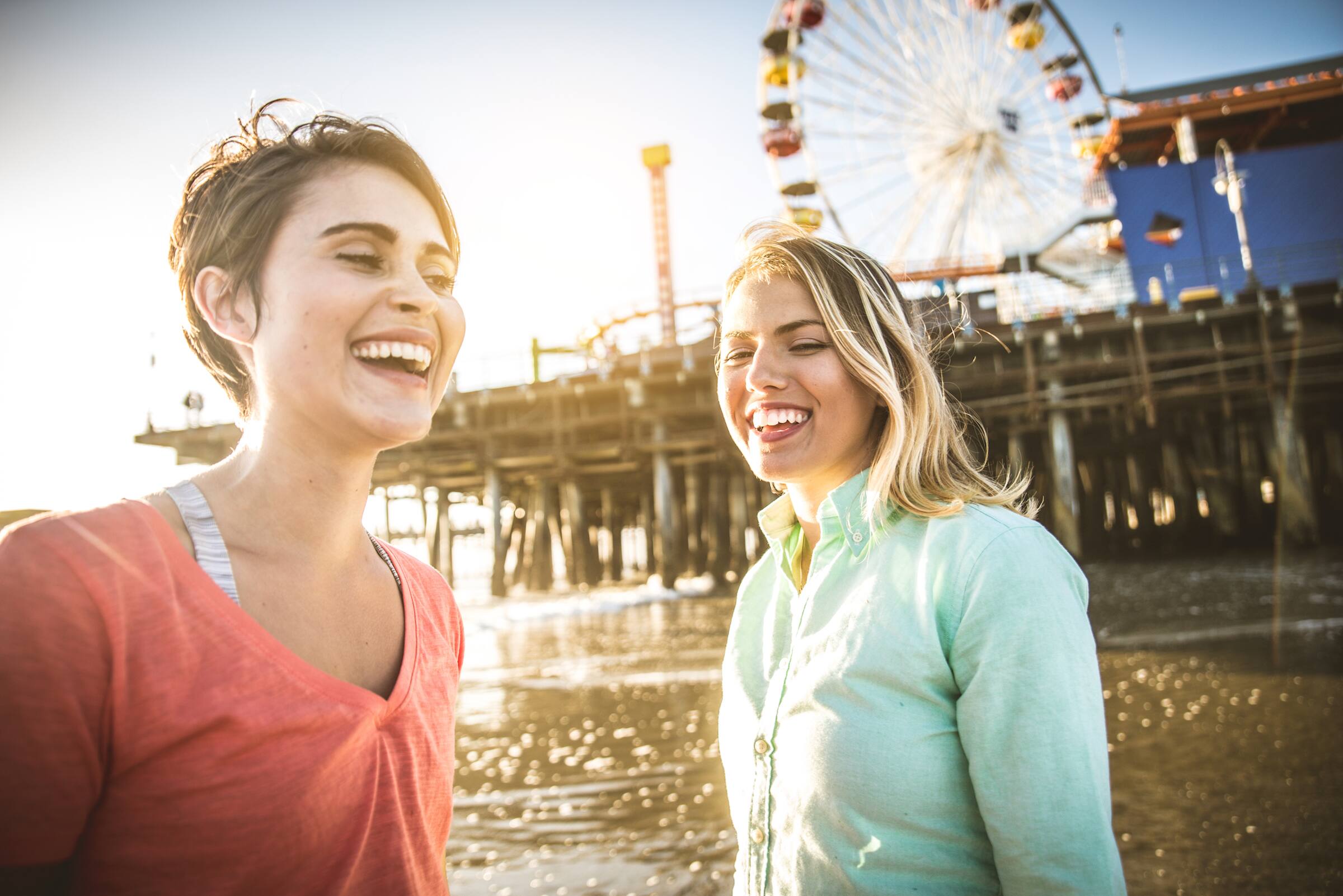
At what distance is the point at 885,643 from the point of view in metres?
1.34

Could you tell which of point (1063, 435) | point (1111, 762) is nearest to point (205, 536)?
point (1111, 762)

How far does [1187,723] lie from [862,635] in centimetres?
447

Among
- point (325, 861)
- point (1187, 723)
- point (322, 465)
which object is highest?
point (322, 465)

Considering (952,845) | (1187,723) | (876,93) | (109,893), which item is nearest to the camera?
(109,893)

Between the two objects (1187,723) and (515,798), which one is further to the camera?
(1187,723)

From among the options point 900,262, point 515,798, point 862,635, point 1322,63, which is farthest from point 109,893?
point 1322,63

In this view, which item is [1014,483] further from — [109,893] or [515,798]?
[515,798]

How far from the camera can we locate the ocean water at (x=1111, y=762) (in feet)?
9.78

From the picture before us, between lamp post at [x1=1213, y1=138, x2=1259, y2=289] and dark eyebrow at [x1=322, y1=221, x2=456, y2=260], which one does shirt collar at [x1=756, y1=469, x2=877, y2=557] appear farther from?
lamp post at [x1=1213, y1=138, x2=1259, y2=289]

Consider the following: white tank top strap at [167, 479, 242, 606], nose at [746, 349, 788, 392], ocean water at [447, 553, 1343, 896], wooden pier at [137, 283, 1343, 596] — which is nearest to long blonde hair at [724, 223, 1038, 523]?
nose at [746, 349, 788, 392]

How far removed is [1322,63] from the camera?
28031 mm

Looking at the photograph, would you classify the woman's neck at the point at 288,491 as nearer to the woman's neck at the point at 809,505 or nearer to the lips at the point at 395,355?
the lips at the point at 395,355

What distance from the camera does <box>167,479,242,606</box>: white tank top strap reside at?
115 centimetres

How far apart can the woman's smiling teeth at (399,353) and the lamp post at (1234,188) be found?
25.6 metres
